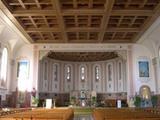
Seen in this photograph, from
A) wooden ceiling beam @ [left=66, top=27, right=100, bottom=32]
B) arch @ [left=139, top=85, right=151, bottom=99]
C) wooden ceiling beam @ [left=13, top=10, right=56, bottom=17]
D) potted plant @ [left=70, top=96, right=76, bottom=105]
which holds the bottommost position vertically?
potted plant @ [left=70, top=96, right=76, bottom=105]

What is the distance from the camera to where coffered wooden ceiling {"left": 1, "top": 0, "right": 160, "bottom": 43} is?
17.3 m

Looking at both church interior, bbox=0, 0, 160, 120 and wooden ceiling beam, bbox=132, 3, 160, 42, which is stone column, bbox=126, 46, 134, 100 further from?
wooden ceiling beam, bbox=132, 3, 160, 42

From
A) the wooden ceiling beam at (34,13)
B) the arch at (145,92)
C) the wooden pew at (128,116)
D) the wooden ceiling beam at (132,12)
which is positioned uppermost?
the wooden ceiling beam at (34,13)

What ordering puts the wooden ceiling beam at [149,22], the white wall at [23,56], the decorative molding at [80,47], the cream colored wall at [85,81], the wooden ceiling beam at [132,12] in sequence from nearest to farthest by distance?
the wooden ceiling beam at [149,22], the wooden ceiling beam at [132,12], the white wall at [23,56], the decorative molding at [80,47], the cream colored wall at [85,81]

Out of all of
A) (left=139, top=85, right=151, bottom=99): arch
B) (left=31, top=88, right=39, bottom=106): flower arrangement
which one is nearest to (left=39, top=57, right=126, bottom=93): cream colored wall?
(left=139, top=85, right=151, bottom=99): arch

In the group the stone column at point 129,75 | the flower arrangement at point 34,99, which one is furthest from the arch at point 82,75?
the flower arrangement at point 34,99

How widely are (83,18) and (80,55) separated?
43.4 feet

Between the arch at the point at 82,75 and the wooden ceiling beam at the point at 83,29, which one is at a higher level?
the wooden ceiling beam at the point at 83,29

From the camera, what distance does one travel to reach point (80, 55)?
1297 inches

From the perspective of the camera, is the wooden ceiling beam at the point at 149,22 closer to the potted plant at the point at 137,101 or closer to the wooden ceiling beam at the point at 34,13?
the potted plant at the point at 137,101

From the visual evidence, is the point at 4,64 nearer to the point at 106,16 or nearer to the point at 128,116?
the point at 106,16

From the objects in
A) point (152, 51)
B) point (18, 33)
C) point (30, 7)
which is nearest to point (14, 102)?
point (18, 33)

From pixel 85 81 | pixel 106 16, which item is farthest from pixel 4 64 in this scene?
pixel 85 81

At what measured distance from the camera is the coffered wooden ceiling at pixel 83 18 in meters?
17.3
